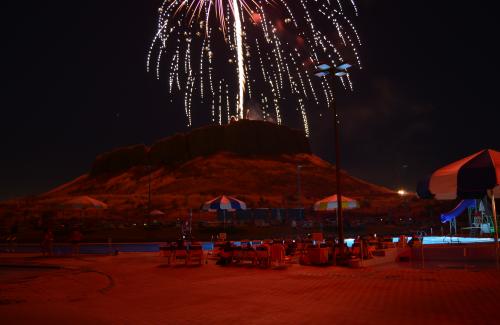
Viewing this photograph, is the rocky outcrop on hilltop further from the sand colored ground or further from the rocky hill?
the sand colored ground

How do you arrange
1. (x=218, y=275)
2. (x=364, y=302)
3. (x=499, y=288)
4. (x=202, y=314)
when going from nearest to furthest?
1. (x=202, y=314)
2. (x=364, y=302)
3. (x=499, y=288)
4. (x=218, y=275)

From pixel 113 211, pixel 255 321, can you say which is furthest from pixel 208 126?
pixel 255 321

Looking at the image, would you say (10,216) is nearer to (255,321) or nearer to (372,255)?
(372,255)

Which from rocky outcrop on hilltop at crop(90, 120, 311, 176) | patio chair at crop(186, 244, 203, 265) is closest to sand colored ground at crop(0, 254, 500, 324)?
patio chair at crop(186, 244, 203, 265)

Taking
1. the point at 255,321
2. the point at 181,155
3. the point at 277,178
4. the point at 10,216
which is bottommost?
the point at 255,321

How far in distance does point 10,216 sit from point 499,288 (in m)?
70.0

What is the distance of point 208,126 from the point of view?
141750 millimetres

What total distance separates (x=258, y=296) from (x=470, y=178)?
5.27 metres

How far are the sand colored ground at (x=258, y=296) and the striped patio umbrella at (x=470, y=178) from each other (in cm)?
190

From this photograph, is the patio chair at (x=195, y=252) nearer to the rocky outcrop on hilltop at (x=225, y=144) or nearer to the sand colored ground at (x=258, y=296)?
the sand colored ground at (x=258, y=296)

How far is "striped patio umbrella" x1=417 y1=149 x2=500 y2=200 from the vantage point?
11180mm

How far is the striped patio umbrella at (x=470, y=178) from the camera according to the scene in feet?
36.7

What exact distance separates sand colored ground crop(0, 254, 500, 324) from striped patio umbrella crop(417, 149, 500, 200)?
1.90 m

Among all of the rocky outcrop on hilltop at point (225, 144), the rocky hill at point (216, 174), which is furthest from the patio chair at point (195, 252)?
the rocky outcrop on hilltop at point (225, 144)
